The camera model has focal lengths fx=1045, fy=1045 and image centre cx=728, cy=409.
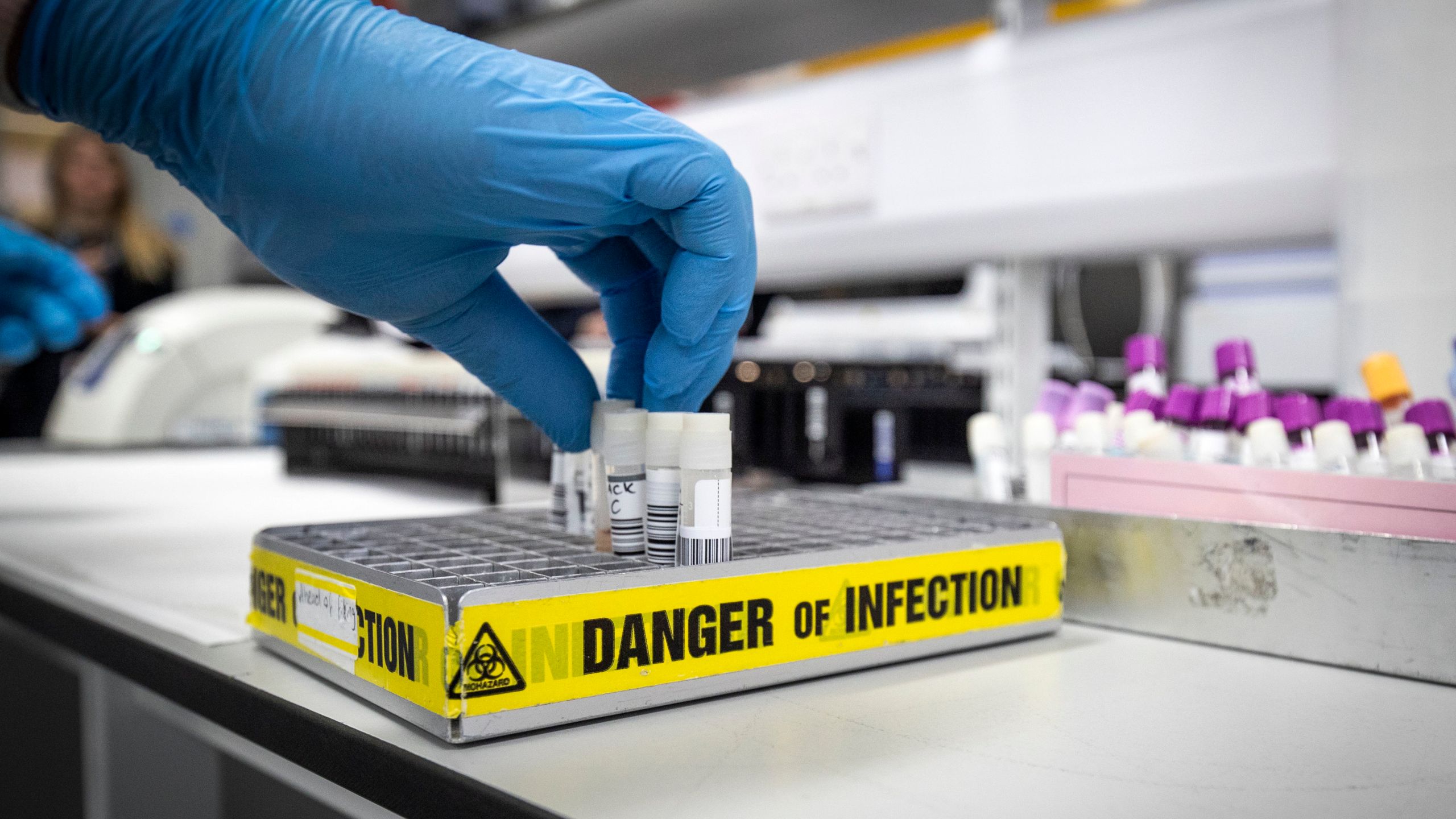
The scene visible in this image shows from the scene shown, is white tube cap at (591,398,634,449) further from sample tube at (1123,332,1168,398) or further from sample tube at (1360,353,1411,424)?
sample tube at (1360,353,1411,424)

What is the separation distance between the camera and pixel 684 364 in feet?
2.55

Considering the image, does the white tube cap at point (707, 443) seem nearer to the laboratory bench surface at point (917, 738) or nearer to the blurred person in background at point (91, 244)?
the laboratory bench surface at point (917, 738)

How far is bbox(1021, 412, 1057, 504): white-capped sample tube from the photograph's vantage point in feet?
3.15

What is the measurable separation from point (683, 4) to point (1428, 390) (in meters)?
1.24

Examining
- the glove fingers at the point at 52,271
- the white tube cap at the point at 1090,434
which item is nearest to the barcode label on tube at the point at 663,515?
the white tube cap at the point at 1090,434

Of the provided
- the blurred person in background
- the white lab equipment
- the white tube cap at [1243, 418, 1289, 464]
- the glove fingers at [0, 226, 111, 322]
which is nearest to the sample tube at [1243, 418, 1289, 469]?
the white tube cap at [1243, 418, 1289, 464]

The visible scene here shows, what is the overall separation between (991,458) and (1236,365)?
0.77 feet

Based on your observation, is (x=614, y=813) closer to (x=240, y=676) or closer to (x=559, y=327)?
(x=240, y=676)

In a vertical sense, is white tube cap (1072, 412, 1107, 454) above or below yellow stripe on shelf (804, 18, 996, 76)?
below

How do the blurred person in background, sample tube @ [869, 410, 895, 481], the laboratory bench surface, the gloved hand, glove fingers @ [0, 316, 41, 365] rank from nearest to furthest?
the laboratory bench surface
the gloved hand
sample tube @ [869, 410, 895, 481]
glove fingers @ [0, 316, 41, 365]
the blurred person in background

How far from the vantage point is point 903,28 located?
71.0 inches

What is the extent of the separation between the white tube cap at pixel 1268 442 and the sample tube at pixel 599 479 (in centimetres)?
49

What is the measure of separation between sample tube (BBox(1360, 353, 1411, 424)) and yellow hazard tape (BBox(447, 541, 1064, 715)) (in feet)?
1.04

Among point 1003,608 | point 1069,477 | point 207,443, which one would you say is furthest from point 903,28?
point 207,443
